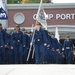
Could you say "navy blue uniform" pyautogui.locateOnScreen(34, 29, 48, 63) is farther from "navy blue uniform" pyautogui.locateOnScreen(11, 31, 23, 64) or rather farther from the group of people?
"navy blue uniform" pyautogui.locateOnScreen(11, 31, 23, 64)

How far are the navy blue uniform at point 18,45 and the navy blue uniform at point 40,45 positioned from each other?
1.91 feet

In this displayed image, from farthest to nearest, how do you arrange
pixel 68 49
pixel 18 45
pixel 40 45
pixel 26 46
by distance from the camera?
pixel 68 49 → pixel 26 46 → pixel 18 45 → pixel 40 45

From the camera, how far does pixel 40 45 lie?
11.7 meters

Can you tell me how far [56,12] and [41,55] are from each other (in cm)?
1135

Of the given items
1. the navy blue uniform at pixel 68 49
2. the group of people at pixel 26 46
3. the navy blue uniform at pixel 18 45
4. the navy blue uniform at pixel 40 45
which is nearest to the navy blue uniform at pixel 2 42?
the group of people at pixel 26 46

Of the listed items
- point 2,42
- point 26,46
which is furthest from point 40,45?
point 2,42

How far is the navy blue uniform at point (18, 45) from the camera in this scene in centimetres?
1186

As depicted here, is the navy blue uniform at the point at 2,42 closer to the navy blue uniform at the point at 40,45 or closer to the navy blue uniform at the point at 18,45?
the navy blue uniform at the point at 18,45

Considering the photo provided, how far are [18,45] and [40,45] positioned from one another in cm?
87

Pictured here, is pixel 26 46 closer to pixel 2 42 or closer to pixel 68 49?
pixel 2 42

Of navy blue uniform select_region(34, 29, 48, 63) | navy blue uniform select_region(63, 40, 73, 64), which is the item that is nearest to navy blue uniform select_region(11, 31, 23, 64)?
navy blue uniform select_region(34, 29, 48, 63)

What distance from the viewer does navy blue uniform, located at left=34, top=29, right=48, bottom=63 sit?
1159 centimetres

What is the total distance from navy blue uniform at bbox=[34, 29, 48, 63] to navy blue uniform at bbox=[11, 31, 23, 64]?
1.91 feet

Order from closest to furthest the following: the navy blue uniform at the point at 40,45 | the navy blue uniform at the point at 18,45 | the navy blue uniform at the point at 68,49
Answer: the navy blue uniform at the point at 40,45 < the navy blue uniform at the point at 18,45 < the navy blue uniform at the point at 68,49
